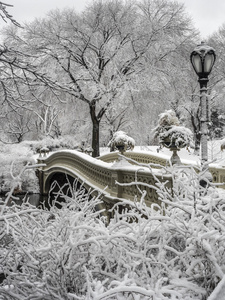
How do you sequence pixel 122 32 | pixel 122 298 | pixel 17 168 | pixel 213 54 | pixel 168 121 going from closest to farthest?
pixel 122 298 < pixel 213 54 < pixel 168 121 < pixel 122 32 < pixel 17 168

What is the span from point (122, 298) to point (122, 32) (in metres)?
19.5

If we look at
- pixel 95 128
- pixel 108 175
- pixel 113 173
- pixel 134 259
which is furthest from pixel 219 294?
pixel 95 128

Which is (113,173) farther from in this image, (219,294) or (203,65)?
(219,294)

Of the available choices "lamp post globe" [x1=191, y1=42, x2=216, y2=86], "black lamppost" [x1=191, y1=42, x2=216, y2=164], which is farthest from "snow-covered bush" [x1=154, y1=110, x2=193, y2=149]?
"lamp post globe" [x1=191, y1=42, x2=216, y2=86]

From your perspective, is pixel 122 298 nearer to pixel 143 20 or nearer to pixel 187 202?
pixel 187 202

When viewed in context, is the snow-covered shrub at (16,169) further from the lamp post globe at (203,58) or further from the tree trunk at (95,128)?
the lamp post globe at (203,58)

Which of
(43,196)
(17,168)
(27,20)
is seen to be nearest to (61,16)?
(27,20)

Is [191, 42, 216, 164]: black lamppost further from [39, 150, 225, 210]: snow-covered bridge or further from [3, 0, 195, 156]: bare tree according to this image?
[3, 0, 195, 156]: bare tree

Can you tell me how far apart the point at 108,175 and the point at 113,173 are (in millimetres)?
851

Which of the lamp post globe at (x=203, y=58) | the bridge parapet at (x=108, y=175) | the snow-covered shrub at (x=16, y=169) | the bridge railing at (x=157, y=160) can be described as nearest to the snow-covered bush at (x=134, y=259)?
the bridge railing at (x=157, y=160)

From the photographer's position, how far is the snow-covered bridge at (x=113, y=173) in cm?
816

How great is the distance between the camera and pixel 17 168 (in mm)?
23797

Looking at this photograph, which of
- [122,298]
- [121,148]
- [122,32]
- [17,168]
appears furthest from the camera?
[17,168]

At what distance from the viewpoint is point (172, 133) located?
744cm
